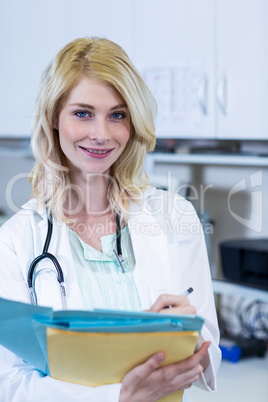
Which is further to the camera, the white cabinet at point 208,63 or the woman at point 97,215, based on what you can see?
the white cabinet at point 208,63

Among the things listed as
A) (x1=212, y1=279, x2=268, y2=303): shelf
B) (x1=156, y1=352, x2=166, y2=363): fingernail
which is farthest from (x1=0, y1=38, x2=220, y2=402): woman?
(x1=212, y1=279, x2=268, y2=303): shelf

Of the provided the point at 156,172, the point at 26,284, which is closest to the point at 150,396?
the point at 26,284

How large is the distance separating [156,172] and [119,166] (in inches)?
49.7

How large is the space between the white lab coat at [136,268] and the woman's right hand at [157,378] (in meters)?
0.04

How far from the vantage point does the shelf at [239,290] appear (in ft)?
6.47

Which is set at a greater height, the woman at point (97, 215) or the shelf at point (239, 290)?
the woman at point (97, 215)

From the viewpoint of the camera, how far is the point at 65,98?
51.9 inches

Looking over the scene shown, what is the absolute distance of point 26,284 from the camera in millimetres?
1251

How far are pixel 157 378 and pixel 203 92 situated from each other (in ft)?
4.07

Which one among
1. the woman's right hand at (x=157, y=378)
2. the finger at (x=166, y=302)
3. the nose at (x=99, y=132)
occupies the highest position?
the nose at (x=99, y=132)

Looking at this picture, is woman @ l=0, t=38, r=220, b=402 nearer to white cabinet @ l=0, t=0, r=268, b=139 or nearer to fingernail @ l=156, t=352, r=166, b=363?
fingernail @ l=156, t=352, r=166, b=363

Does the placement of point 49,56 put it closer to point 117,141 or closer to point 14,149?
point 14,149

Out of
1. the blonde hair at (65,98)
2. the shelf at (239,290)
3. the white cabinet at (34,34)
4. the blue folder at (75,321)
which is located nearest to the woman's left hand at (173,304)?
the blue folder at (75,321)

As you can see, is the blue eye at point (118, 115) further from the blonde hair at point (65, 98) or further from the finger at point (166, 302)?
the finger at point (166, 302)
